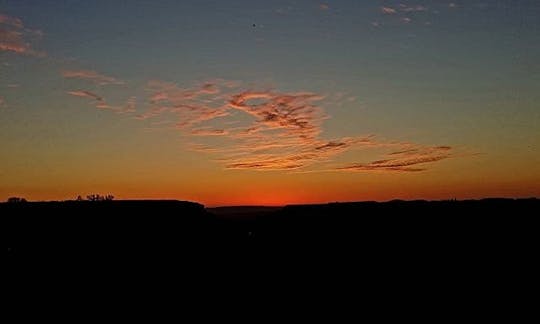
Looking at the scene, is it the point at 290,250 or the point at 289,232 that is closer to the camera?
the point at 290,250

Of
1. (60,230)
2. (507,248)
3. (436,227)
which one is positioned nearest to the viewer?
(507,248)

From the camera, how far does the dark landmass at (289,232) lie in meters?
22.3

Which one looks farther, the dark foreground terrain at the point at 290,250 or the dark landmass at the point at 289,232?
the dark landmass at the point at 289,232

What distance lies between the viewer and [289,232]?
1022 inches

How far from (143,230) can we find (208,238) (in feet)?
9.88

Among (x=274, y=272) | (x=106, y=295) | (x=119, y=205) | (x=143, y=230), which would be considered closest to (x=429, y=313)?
(x=274, y=272)

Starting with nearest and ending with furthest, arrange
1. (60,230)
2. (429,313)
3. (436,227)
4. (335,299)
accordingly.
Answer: (429,313)
(335,299)
(436,227)
(60,230)

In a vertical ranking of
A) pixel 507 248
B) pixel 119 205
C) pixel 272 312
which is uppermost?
pixel 119 205

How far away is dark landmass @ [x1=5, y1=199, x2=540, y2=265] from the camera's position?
73.3ft

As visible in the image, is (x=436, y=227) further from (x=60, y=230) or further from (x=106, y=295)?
(x=60, y=230)

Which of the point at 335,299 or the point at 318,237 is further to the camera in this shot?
the point at 318,237

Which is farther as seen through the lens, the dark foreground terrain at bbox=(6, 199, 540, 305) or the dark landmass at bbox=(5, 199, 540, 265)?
the dark landmass at bbox=(5, 199, 540, 265)

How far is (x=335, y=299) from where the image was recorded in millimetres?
19656

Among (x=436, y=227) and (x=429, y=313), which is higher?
(x=436, y=227)
